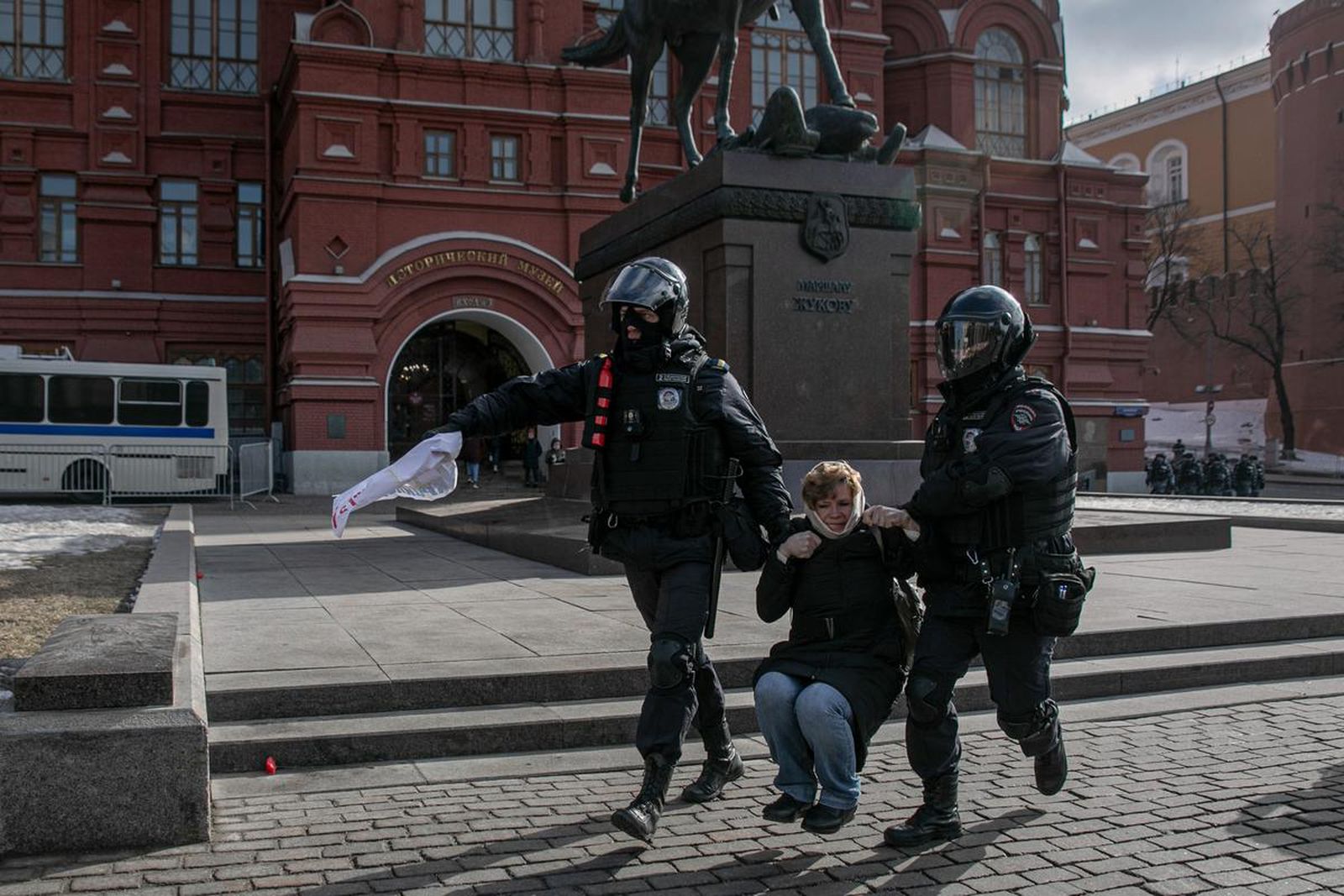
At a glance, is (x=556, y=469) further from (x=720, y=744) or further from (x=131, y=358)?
(x=131, y=358)

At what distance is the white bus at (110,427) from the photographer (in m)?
22.6

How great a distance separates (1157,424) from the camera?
53531 mm

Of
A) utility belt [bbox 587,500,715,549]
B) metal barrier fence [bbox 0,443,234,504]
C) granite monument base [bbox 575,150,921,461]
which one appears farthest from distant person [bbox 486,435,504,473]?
utility belt [bbox 587,500,715,549]

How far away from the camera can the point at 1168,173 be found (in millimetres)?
58906

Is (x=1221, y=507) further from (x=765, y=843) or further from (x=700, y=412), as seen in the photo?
(x=765, y=843)

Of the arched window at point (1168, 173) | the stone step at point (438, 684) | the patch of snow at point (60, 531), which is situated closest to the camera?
the stone step at point (438, 684)

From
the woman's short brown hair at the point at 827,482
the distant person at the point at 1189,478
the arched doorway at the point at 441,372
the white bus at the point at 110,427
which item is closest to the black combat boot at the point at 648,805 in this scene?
the woman's short brown hair at the point at 827,482

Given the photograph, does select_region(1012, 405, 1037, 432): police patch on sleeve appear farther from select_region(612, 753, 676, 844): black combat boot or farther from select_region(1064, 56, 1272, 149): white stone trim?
select_region(1064, 56, 1272, 149): white stone trim

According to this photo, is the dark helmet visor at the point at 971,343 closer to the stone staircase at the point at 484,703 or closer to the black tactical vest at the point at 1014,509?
the black tactical vest at the point at 1014,509

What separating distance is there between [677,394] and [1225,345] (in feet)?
176

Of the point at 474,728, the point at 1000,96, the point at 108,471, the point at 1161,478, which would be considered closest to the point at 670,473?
the point at 474,728

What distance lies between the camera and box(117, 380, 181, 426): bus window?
79.0 ft

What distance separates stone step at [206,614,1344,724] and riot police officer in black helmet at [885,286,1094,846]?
1.95 m

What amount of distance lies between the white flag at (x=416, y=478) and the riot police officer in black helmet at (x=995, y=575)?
1.71 metres
